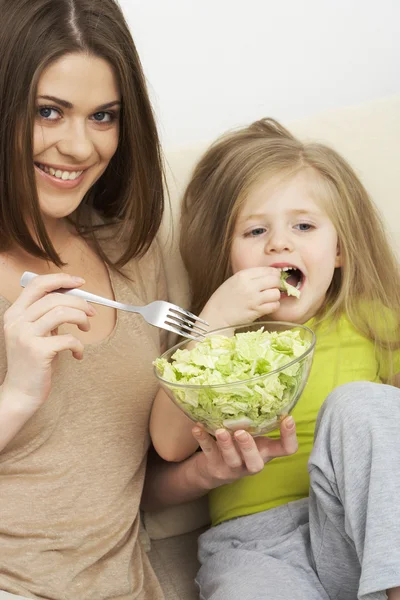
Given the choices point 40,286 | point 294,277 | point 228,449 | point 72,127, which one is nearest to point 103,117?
point 72,127

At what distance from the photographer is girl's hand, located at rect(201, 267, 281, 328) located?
159cm

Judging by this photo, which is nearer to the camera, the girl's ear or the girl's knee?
the girl's knee

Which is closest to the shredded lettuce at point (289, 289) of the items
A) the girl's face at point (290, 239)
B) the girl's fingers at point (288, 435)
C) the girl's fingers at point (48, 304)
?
the girl's face at point (290, 239)

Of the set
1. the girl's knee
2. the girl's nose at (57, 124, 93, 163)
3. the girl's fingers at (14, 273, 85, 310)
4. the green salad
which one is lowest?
the girl's knee

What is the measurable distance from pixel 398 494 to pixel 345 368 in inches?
20.8

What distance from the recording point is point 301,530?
152cm

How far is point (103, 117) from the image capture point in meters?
1.53

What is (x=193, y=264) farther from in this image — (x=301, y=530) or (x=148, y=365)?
(x=301, y=530)

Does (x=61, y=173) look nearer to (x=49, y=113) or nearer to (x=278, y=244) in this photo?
(x=49, y=113)

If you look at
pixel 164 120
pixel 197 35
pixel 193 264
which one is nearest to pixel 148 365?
pixel 193 264

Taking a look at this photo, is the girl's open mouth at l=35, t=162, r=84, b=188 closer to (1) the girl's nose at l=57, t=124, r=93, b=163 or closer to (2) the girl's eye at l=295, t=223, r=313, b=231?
(1) the girl's nose at l=57, t=124, r=93, b=163

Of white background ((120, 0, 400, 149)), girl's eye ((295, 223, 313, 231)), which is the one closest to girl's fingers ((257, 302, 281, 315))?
girl's eye ((295, 223, 313, 231))

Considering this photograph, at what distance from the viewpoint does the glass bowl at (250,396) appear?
1.22 meters

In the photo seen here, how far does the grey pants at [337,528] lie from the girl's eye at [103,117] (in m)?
0.62
